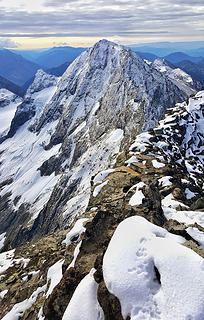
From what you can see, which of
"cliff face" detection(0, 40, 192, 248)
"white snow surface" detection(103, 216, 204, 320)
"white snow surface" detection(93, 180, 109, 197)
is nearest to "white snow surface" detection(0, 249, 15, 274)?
"white snow surface" detection(93, 180, 109, 197)

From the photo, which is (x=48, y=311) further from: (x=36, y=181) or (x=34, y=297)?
(x=36, y=181)

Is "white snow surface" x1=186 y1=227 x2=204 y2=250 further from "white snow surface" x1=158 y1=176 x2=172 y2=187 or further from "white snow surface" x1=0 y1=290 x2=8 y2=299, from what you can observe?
"white snow surface" x1=158 y1=176 x2=172 y2=187

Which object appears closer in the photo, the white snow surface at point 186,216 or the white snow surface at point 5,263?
the white snow surface at point 186,216

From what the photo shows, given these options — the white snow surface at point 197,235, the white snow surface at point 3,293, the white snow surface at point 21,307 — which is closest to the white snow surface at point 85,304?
the white snow surface at point 21,307

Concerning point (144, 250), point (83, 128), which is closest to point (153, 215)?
point (144, 250)

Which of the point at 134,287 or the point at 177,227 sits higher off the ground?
the point at 134,287

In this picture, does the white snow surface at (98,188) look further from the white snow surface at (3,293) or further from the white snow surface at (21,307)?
the white snow surface at (21,307)
